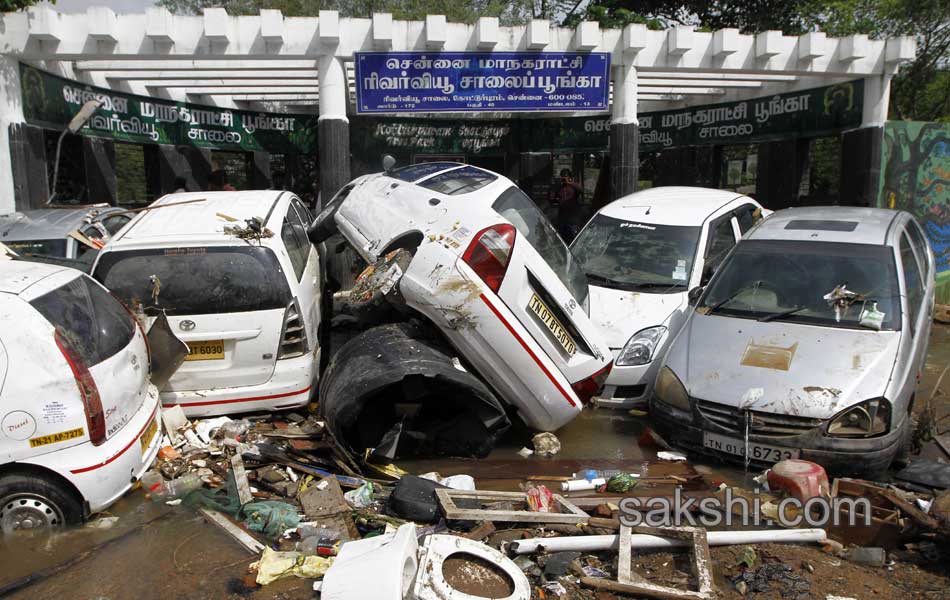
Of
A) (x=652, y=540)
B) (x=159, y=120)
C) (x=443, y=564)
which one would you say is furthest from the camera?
(x=159, y=120)

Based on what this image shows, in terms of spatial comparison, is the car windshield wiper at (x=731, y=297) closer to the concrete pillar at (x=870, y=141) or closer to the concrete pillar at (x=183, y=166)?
the concrete pillar at (x=870, y=141)

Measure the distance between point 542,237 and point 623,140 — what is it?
Result: 6.71 m

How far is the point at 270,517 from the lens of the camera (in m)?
4.46

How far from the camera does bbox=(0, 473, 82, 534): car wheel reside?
411 centimetres

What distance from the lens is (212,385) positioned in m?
5.65

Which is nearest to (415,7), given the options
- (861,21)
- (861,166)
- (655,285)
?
(861,21)

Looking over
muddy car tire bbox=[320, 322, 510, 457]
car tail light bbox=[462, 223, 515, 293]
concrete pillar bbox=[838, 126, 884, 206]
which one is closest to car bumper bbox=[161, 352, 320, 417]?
muddy car tire bbox=[320, 322, 510, 457]

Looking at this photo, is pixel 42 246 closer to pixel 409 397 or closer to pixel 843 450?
pixel 409 397

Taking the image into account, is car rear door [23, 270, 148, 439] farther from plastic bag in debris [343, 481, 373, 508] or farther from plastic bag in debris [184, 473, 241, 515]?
plastic bag in debris [343, 481, 373, 508]

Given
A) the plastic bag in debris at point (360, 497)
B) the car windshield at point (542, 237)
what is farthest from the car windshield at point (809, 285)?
the plastic bag in debris at point (360, 497)

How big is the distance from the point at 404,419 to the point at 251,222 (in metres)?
2.02

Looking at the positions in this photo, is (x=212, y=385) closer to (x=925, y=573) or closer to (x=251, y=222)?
(x=251, y=222)

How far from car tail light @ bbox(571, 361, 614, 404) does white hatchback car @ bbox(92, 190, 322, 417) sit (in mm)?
2186

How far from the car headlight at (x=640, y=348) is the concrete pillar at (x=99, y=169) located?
10101mm
